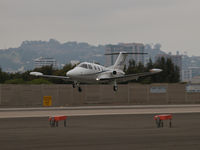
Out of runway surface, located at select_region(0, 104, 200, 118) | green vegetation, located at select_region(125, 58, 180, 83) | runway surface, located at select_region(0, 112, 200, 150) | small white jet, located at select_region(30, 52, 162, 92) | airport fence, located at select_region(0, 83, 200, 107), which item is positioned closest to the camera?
runway surface, located at select_region(0, 112, 200, 150)

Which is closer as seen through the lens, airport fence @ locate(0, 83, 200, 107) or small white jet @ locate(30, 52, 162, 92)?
small white jet @ locate(30, 52, 162, 92)

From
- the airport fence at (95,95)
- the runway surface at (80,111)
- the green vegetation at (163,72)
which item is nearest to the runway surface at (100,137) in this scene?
the runway surface at (80,111)

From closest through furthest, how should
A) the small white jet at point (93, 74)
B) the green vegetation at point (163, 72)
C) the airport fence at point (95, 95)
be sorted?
the small white jet at point (93, 74) < the airport fence at point (95, 95) < the green vegetation at point (163, 72)

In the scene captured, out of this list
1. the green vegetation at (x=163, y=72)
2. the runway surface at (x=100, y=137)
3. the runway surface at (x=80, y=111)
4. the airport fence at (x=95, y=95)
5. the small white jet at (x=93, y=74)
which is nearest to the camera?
the runway surface at (x=100, y=137)

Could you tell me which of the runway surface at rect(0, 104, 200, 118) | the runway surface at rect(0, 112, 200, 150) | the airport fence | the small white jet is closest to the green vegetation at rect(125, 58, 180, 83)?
the airport fence

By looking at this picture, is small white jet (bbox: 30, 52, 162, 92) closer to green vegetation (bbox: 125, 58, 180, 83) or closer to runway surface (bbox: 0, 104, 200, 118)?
runway surface (bbox: 0, 104, 200, 118)

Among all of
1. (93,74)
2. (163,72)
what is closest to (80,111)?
(93,74)

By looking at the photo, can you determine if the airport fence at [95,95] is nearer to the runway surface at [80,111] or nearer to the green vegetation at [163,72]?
the runway surface at [80,111]

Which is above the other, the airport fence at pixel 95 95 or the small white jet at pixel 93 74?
the small white jet at pixel 93 74

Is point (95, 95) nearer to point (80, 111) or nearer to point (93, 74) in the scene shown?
point (80, 111)

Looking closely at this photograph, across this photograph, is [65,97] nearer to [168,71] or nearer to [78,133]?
[78,133]

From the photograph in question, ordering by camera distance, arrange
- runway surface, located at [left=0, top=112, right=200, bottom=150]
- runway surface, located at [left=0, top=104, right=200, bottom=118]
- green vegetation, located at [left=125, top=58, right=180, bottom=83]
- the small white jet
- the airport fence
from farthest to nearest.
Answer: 1. green vegetation, located at [left=125, top=58, right=180, bottom=83]
2. the airport fence
3. runway surface, located at [left=0, top=104, right=200, bottom=118]
4. the small white jet
5. runway surface, located at [left=0, top=112, right=200, bottom=150]

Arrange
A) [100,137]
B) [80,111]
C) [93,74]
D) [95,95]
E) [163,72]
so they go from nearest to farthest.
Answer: [100,137]
[93,74]
[80,111]
[95,95]
[163,72]

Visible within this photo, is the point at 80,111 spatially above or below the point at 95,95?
below
